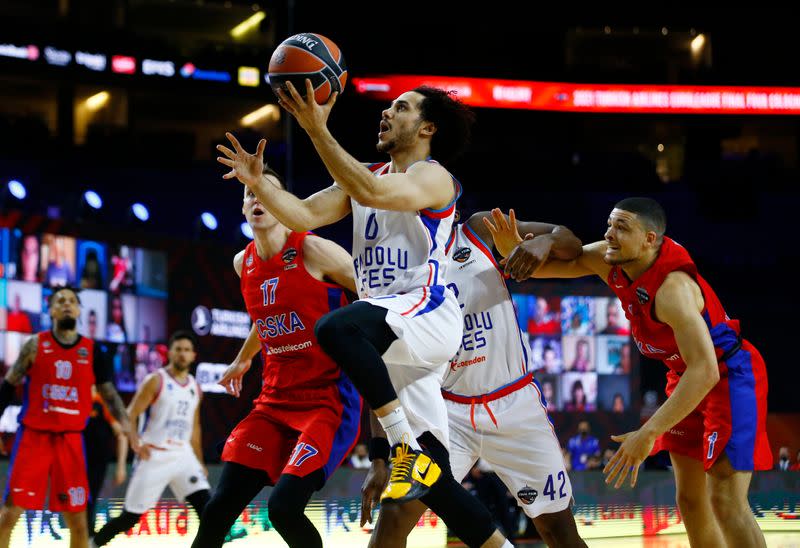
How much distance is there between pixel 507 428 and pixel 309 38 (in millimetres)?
1974

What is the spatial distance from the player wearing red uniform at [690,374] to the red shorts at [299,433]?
1.07m

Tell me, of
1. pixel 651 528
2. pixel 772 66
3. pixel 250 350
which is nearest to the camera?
pixel 250 350

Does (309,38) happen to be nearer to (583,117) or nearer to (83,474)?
(83,474)

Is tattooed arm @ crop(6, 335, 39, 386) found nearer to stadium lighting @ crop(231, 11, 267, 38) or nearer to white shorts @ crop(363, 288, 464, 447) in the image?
white shorts @ crop(363, 288, 464, 447)

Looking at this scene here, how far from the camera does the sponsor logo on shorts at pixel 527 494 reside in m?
4.64

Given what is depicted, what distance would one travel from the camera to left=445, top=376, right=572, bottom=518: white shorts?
4637 mm

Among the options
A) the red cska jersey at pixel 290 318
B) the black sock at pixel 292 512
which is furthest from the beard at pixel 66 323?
the black sock at pixel 292 512

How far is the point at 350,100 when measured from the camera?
82.0ft

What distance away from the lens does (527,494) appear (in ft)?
15.3

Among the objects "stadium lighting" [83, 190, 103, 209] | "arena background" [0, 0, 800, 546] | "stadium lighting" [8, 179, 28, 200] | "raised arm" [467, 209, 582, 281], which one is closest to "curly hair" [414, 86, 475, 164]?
"raised arm" [467, 209, 582, 281]

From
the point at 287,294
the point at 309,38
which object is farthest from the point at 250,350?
the point at 309,38

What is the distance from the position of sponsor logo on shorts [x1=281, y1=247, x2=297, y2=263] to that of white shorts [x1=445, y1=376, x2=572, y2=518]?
1063mm

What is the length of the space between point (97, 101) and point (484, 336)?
22646 millimetres

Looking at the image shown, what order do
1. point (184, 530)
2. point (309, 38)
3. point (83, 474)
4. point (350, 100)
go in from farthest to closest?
1. point (350, 100)
2. point (184, 530)
3. point (83, 474)
4. point (309, 38)
